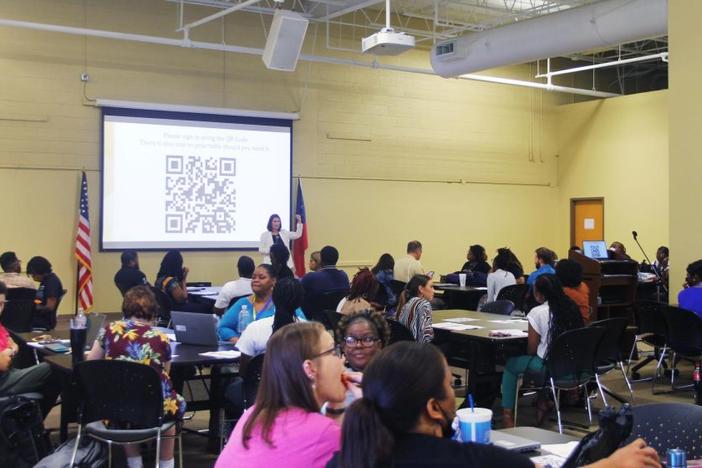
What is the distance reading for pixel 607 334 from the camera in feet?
18.8

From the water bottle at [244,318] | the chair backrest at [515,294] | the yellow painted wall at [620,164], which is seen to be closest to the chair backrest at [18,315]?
the water bottle at [244,318]

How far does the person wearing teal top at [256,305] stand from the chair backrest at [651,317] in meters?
3.52

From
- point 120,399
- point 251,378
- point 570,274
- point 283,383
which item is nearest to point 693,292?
point 570,274

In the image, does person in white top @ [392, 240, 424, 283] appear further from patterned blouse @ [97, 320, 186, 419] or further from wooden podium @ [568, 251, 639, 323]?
patterned blouse @ [97, 320, 186, 419]

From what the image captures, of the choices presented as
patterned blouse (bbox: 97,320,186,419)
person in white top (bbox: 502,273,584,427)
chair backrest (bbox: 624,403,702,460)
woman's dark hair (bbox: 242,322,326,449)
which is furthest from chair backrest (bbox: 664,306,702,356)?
woman's dark hair (bbox: 242,322,326,449)

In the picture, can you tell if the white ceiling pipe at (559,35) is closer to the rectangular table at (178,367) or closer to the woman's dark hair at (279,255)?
the woman's dark hair at (279,255)

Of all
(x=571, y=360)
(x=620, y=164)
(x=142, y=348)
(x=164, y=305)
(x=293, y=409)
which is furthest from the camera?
(x=620, y=164)

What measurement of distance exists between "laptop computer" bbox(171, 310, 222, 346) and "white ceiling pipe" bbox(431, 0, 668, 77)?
20.0 feet

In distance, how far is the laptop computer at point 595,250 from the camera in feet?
35.0

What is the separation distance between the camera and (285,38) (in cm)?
936

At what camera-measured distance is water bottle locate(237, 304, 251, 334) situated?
539 centimetres

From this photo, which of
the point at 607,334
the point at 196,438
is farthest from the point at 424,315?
the point at 196,438

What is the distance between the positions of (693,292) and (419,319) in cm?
270

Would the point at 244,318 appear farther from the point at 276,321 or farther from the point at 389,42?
the point at 389,42
